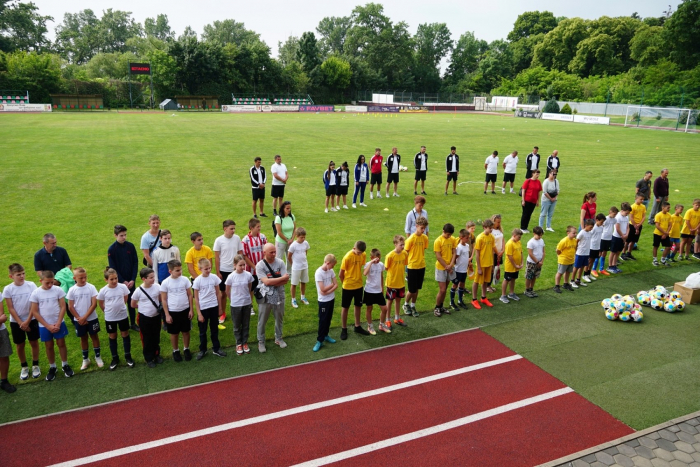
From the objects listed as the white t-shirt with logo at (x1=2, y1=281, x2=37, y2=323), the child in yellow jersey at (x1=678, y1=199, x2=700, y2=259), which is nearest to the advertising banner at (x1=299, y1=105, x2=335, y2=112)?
the child in yellow jersey at (x1=678, y1=199, x2=700, y2=259)

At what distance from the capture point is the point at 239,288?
7625 mm

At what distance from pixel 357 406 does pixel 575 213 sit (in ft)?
43.1

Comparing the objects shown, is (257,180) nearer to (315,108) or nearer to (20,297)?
(20,297)

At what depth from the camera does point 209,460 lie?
5453 millimetres

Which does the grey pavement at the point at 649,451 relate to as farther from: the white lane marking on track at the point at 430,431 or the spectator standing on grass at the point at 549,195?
the spectator standing on grass at the point at 549,195

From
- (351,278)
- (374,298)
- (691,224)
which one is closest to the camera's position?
(351,278)

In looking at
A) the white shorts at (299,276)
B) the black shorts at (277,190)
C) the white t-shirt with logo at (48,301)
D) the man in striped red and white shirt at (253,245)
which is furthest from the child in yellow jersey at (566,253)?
the white t-shirt with logo at (48,301)

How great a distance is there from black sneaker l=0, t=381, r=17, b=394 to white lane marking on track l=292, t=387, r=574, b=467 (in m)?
4.37

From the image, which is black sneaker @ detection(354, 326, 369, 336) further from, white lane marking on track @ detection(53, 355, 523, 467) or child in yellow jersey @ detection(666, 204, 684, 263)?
child in yellow jersey @ detection(666, 204, 684, 263)

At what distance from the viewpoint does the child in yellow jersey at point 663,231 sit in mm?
11977

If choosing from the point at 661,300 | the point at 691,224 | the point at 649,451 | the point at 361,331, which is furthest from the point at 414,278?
the point at 691,224

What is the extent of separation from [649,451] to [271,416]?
472cm

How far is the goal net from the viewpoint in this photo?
4619 centimetres

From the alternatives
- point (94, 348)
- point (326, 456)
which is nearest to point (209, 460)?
point (326, 456)
